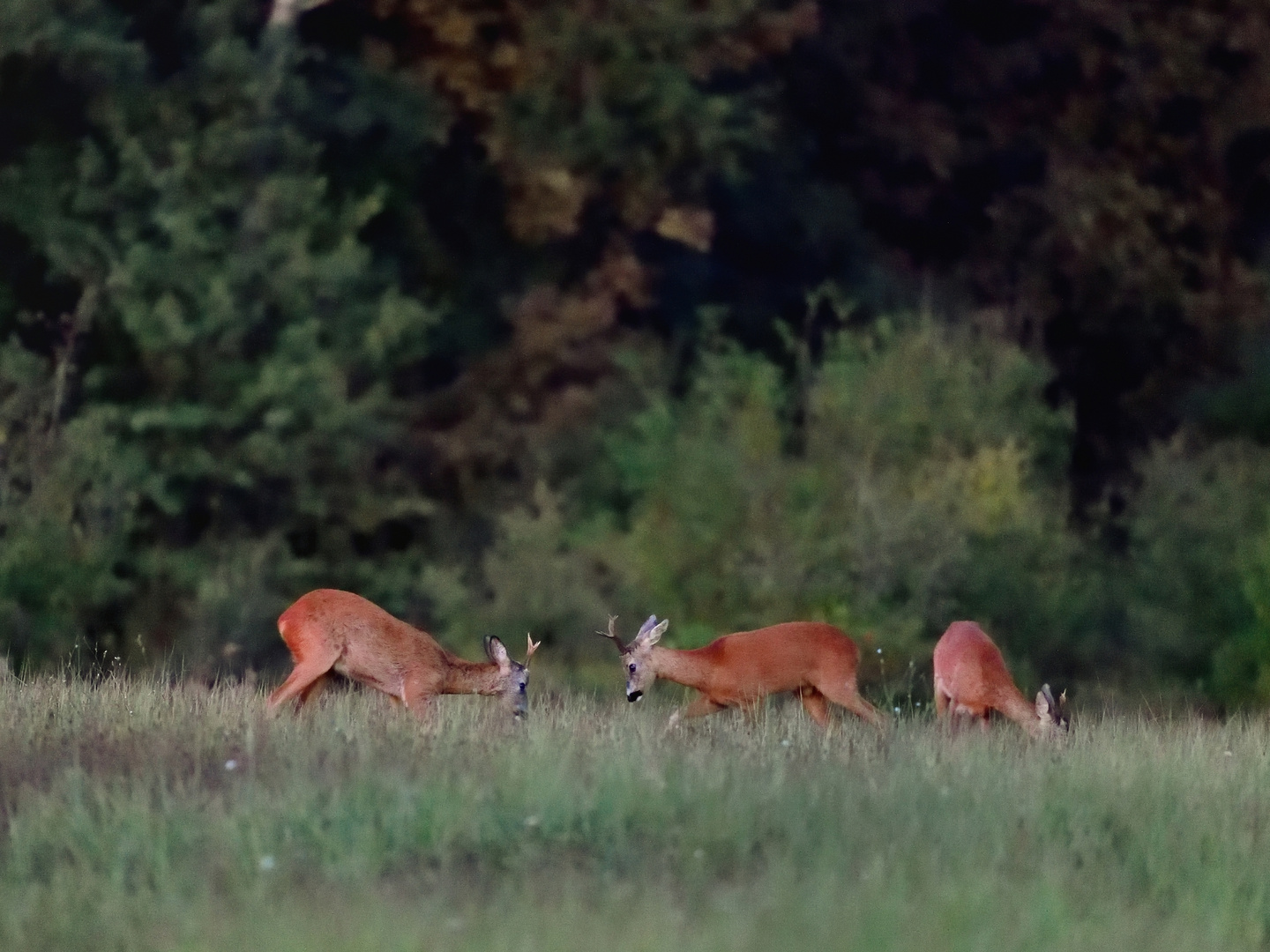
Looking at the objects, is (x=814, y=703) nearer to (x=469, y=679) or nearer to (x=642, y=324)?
(x=469, y=679)

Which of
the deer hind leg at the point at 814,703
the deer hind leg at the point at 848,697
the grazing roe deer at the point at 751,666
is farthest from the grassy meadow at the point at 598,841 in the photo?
the deer hind leg at the point at 814,703

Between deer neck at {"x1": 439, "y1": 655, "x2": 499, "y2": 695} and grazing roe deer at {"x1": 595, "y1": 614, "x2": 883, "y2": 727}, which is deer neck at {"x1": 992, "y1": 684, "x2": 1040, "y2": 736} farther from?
deer neck at {"x1": 439, "y1": 655, "x2": 499, "y2": 695}

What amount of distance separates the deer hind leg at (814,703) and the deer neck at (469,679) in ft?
7.06

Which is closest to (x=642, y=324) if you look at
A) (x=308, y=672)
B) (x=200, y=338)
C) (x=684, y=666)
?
(x=200, y=338)

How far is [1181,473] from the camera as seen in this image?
23.9 meters

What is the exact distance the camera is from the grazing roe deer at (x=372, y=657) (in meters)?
12.6

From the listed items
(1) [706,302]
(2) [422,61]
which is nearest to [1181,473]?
(1) [706,302]

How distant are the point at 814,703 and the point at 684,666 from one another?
1116mm

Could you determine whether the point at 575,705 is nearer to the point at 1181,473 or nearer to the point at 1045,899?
the point at 1045,899

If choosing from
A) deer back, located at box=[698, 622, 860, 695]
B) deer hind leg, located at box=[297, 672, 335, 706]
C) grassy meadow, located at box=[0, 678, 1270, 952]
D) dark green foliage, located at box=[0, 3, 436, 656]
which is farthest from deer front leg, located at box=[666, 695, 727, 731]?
dark green foliage, located at box=[0, 3, 436, 656]

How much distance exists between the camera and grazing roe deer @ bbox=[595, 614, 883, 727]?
535 inches

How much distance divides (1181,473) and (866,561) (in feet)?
14.2

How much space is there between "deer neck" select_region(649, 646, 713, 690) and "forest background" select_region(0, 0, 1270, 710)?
686 cm

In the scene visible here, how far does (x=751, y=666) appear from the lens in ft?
44.9
